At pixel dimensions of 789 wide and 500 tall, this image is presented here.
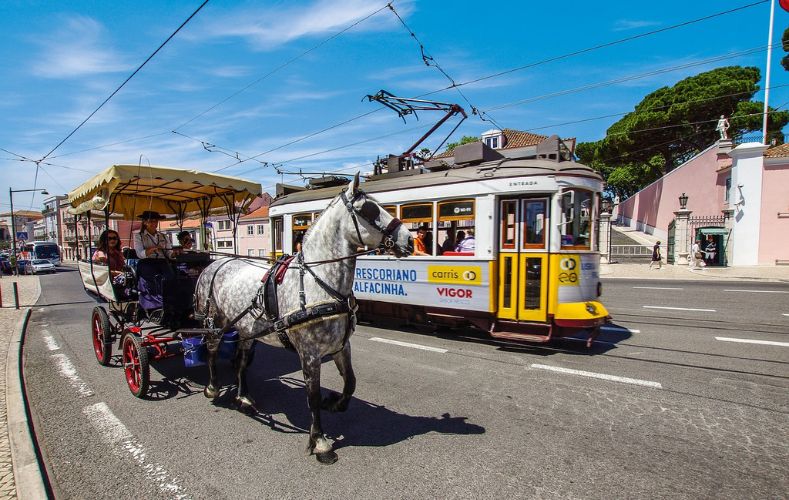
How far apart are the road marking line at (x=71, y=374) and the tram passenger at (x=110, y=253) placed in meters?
1.59

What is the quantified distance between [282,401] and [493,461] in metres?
2.72

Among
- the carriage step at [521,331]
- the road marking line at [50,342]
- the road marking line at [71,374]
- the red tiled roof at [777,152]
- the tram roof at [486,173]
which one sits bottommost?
the road marking line at [50,342]

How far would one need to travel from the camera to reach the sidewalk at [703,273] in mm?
19422

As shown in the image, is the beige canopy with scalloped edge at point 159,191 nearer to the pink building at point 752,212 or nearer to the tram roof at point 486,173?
the tram roof at point 486,173

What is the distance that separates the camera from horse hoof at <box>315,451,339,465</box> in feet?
11.6

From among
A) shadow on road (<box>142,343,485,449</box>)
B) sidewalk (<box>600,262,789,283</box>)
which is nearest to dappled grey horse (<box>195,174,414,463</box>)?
shadow on road (<box>142,343,485,449</box>)

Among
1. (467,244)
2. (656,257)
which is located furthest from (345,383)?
(656,257)

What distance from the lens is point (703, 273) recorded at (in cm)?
2155

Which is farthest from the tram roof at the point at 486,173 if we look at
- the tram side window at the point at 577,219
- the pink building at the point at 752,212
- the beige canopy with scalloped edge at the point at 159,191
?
the pink building at the point at 752,212

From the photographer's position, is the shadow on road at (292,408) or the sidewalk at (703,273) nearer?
the shadow on road at (292,408)

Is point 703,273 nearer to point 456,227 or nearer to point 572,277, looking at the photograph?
point 572,277

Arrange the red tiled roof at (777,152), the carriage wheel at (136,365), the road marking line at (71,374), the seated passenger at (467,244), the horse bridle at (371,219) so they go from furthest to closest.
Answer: the red tiled roof at (777,152) → the seated passenger at (467,244) → the road marking line at (71,374) → the carriage wheel at (136,365) → the horse bridle at (371,219)

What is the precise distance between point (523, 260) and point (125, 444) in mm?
6285

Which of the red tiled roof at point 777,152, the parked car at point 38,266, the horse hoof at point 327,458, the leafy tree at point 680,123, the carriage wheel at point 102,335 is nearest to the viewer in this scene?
Result: the horse hoof at point 327,458
